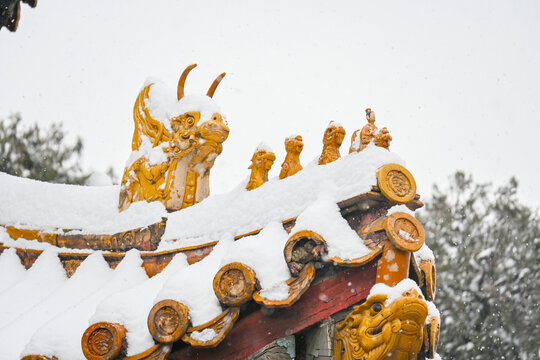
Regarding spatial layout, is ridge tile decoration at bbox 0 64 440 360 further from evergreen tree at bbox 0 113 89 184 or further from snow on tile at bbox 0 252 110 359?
evergreen tree at bbox 0 113 89 184

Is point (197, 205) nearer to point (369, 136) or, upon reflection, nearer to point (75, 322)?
point (75, 322)

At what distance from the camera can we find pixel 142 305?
3.18m

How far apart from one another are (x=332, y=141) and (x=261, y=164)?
547 millimetres

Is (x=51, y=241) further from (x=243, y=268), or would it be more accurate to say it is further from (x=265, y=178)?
(x=243, y=268)

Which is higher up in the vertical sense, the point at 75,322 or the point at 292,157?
the point at 292,157

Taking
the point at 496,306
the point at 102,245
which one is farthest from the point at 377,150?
the point at 496,306

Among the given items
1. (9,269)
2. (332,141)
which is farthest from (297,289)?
(9,269)

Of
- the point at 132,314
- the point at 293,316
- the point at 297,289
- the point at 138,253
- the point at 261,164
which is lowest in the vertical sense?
the point at 293,316

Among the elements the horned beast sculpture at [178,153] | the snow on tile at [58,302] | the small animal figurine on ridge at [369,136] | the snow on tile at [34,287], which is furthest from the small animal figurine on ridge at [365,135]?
the snow on tile at [34,287]

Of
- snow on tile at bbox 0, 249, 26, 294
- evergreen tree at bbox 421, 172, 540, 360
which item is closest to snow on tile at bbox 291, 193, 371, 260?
snow on tile at bbox 0, 249, 26, 294

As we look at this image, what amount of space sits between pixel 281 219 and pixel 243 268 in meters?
0.51

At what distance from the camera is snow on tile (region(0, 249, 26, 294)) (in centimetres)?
402

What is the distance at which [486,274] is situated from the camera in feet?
41.6

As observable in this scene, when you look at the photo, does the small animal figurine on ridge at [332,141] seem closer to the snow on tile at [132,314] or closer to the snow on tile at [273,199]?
the snow on tile at [273,199]
